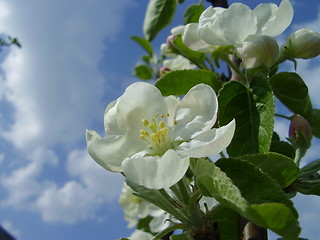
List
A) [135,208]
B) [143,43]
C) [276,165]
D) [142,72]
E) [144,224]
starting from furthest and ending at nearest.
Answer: [142,72] < [143,43] < [144,224] < [135,208] < [276,165]

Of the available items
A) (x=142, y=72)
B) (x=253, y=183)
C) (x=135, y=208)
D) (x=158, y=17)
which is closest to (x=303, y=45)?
(x=253, y=183)

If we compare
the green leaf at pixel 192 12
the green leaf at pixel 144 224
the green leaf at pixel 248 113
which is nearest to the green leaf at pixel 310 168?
the green leaf at pixel 248 113

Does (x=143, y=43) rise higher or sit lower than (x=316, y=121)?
higher

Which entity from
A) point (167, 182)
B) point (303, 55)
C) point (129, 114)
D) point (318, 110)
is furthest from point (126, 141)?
point (318, 110)

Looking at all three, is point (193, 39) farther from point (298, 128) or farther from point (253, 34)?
point (298, 128)

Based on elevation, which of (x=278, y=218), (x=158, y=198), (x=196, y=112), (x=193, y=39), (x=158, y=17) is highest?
(x=158, y=17)

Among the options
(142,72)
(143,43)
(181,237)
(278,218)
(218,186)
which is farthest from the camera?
(142,72)

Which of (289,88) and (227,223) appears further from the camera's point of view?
(289,88)
